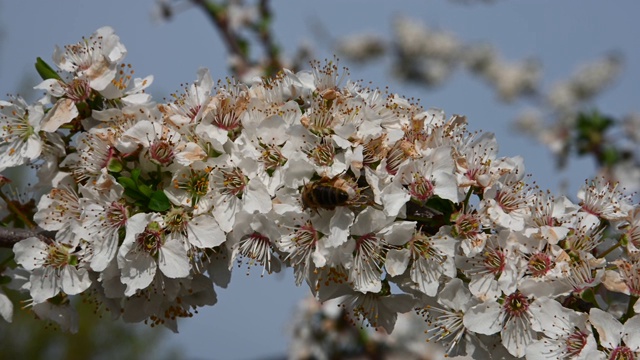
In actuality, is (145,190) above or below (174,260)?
above

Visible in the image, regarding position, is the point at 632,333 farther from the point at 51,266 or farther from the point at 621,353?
the point at 51,266

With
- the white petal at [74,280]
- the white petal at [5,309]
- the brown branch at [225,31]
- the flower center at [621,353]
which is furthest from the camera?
the brown branch at [225,31]

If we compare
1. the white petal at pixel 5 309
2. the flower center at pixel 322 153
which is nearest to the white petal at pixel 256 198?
the flower center at pixel 322 153

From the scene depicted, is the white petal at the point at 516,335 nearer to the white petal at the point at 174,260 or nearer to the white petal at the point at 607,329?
the white petal at the point at 607,329

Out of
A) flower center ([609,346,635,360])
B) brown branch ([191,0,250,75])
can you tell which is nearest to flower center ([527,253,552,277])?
flower center ([609,346,635,360])

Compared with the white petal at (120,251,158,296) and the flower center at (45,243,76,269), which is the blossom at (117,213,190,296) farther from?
the flower center at (45,243,76,269)

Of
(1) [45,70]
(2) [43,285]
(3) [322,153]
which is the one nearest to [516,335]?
(3) [322,153]

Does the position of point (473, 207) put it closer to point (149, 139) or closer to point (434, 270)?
point (434, 270)
